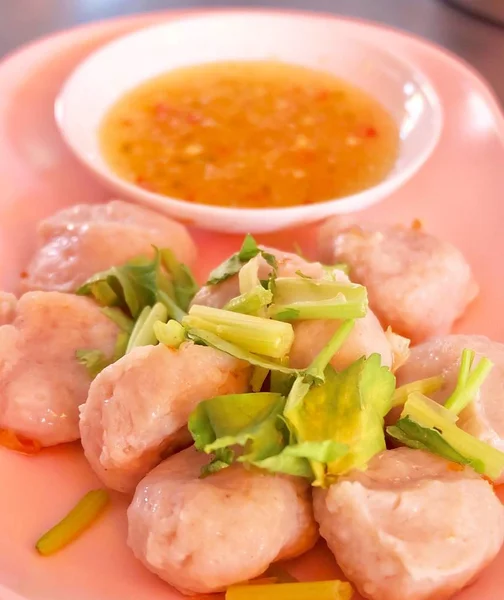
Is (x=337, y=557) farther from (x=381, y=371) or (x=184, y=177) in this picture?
(x=184, y=177)

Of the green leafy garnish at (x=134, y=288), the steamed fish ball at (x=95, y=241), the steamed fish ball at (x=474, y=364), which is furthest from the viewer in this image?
the steamed fish ball at (x=95, y=241)

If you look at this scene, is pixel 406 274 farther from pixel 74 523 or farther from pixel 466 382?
pixel 74 523

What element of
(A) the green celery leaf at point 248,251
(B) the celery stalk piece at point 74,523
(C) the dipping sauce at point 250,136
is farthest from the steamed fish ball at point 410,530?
(C) the dipping sauce at point 250,136

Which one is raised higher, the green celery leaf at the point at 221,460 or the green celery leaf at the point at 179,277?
the green celery leaf at the point at 221,460

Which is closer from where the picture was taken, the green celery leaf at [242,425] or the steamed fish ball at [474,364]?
the green celery leaf at [242,425]

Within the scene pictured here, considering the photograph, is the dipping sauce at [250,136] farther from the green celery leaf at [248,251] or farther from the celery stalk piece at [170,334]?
the celery stalk piece at [170,334]

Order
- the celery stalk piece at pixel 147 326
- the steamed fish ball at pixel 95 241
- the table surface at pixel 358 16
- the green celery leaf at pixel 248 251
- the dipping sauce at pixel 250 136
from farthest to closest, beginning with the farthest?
the table surface at pixel 358 16 → the dipping sauce at pixel 250 136 → the steamed fish ball at pixel 95 241 → the green celery leaf at pixel 248 251 → the celery stalk piece at pixel 147 326
